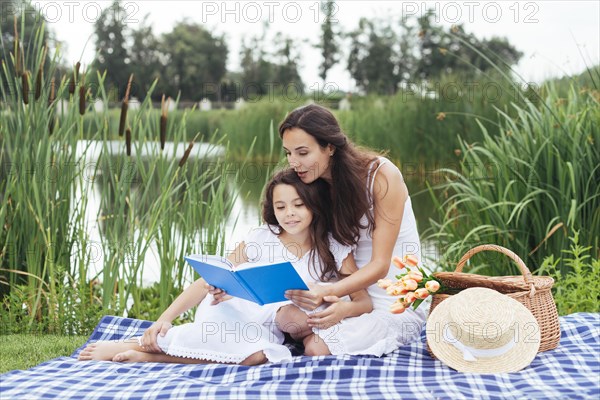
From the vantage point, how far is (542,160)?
454cm

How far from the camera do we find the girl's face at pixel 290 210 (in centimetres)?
297

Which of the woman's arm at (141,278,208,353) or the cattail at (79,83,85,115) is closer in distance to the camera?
the woman's arm at (141,278,208,353)

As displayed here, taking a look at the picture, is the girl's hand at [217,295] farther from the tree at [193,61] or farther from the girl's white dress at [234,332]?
the tree at [193,61]

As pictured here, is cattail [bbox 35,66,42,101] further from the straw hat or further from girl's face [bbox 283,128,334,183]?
the straw hat

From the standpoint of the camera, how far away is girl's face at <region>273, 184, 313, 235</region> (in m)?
2.97

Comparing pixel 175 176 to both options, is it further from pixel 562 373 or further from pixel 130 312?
pixel 562 373

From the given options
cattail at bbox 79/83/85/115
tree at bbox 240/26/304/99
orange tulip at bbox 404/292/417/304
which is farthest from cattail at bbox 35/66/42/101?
tree at bbox 240/26/304/99

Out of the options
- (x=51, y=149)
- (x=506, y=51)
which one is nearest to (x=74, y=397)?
(x=51, y=149)

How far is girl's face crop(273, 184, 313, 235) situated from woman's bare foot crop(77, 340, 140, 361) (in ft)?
2.50

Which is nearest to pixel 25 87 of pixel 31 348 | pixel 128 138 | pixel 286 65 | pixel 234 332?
pixel 128 138

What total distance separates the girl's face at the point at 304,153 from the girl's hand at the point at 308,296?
43 centimetres

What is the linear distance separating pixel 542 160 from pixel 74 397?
3.15m

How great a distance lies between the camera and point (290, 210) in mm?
2969

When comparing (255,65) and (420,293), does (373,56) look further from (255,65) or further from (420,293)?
(420,293)
